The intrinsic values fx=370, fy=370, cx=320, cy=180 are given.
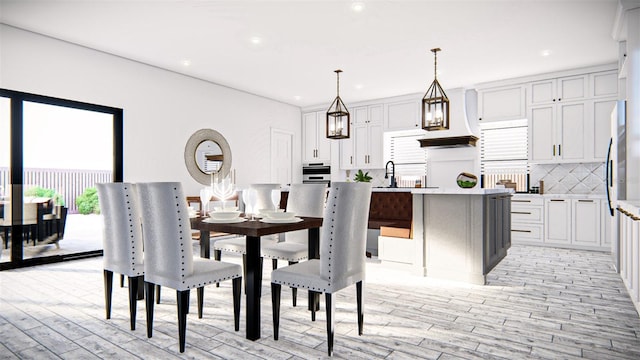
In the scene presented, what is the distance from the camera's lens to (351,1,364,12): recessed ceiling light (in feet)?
11.6

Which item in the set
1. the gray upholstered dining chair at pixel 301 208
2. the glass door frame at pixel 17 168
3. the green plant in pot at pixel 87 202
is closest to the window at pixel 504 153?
the gray upholstered dining chair at pixel 301 208

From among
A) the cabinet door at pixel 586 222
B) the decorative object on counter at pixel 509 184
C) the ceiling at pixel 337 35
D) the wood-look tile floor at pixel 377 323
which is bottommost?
the wood-look tile floor at pixel 377 323

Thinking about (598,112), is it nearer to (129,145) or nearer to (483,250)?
(483,250)

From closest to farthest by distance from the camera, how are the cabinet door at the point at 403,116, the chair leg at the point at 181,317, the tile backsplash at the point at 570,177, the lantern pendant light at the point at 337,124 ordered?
the chair leg at the point at 181,317, the lantern pendant light at the point at 337,124, the tile backsplash at the point at 570,177, the cabinet door at the point at 403,116

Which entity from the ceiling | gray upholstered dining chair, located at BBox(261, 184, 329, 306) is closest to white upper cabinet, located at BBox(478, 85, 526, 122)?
the ceiling

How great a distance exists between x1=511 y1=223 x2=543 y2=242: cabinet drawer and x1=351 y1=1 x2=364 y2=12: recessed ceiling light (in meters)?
4.25

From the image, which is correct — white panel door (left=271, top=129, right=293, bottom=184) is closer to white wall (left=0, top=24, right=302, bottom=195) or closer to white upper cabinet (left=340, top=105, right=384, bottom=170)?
white wall (left=0, top=24, right=302, bottom=195)

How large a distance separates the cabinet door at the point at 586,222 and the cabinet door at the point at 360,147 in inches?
143

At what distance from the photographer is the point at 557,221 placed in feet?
18.1

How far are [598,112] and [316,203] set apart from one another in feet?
15.6

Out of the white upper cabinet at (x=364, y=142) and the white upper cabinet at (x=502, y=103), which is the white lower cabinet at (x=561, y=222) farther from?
the white upper cabinet at (x=364, y=142)

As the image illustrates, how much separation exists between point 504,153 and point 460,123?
3.25 feet

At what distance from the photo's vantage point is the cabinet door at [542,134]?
5.75 m

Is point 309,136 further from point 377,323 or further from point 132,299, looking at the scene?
point 132,299
